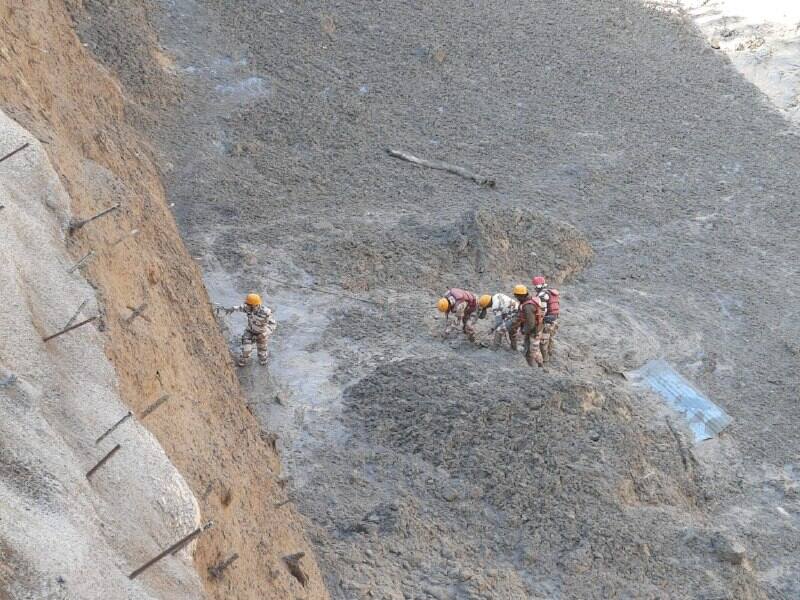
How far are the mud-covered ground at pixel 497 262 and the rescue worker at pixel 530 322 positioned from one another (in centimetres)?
33

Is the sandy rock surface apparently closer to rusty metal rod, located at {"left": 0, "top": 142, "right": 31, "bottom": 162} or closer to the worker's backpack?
rusty metal rod, located at {"left": 0, "top": 142, "right": 31, "bottom": 162}

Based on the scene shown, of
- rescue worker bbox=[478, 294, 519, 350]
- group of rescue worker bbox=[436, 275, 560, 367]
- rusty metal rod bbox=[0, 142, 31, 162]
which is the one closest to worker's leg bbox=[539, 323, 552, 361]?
group of rescue worker bbox=[436, 275, 560, 367]

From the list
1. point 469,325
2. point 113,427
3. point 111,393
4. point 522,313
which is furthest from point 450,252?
point 113,427

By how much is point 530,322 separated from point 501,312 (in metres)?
0.55

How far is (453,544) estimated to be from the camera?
1002 centimetres

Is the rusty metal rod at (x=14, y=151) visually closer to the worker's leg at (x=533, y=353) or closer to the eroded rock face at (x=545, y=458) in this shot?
the eroded rock face at (x=545, y=458)

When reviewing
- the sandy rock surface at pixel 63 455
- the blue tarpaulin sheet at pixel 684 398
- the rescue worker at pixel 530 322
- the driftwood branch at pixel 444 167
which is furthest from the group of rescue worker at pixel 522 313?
the sandy rock surface at pixel 63 455

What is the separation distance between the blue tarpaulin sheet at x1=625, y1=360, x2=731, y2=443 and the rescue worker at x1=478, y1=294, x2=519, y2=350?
193 cm

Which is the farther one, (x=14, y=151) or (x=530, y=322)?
(x=530, y=322)

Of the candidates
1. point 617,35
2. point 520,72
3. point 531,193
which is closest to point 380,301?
point 531,193

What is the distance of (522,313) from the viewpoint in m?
13.0

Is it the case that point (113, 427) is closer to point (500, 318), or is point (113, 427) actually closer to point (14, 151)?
point (14, 151)

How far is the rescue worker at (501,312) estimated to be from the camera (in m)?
13.3

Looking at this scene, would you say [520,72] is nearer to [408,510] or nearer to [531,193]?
[531,193]
